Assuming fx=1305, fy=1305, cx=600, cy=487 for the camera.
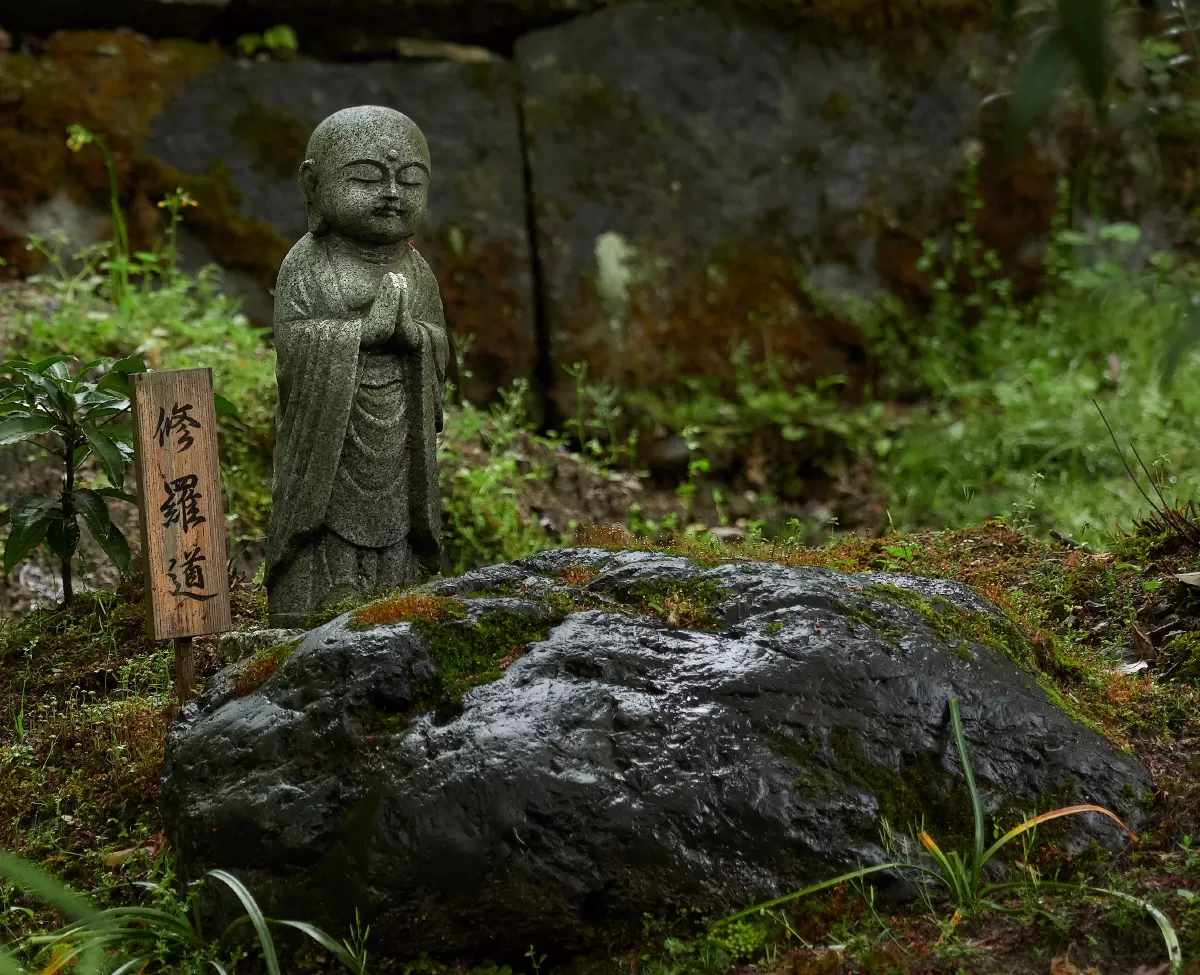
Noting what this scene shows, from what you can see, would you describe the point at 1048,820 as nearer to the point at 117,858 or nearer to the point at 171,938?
the point at 171,938

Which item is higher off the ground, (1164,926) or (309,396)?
(309,396)

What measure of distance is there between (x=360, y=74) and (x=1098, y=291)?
443cm

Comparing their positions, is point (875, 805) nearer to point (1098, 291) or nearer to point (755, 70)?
point (1098, 291)

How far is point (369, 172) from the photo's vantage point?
4.15 metres

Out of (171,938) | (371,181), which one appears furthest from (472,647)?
(371,181)

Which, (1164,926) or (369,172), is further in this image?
(369,172)

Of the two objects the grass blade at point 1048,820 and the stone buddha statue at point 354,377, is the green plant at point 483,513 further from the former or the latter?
the grass blade at point 1048,820

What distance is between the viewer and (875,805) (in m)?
2.95

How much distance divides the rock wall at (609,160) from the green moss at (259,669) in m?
4.52

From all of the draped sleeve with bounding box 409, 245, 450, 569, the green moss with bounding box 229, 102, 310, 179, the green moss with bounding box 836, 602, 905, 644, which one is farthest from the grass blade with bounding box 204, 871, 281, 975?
the green moss with bounding box 229, 102, 310, 179

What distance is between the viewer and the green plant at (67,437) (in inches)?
174

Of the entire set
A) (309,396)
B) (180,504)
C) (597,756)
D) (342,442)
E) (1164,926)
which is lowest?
(1164,926)

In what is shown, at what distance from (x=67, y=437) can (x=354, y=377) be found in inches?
46.1

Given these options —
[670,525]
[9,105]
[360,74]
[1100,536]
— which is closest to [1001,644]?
[1100,536]
